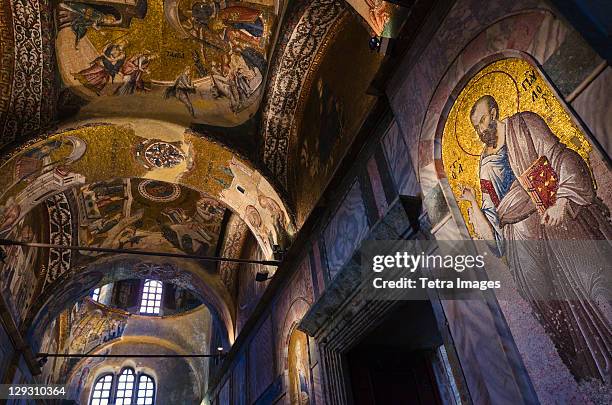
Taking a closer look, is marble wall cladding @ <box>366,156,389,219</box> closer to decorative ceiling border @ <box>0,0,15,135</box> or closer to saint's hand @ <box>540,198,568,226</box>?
saint's hand @ <box>540,198,568,226</box>

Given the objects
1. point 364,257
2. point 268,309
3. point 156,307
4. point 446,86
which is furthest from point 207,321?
point 446,86

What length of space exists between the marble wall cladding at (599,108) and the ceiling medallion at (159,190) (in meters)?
9.66

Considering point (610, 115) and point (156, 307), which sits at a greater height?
point (156, 307)

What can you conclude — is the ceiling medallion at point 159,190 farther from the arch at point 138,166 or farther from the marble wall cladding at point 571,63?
the marble wall cladding at point 571,63

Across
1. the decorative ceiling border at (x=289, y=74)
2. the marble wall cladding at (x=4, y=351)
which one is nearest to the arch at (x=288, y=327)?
the decorative ceiling border at (x=289, y=74)

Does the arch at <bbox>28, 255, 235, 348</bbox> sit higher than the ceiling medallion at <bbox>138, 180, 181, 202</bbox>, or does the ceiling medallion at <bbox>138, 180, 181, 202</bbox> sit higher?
the ceiling medallion at <bbox>138, 180, 181, 202</bbox>

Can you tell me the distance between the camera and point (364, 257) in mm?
4520

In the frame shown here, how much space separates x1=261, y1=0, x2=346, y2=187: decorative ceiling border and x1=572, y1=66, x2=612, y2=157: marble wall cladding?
4.50 metres

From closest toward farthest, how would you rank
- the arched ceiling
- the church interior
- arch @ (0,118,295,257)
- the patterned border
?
the church interior < arch @ (0,118,295,257) < the arched ceiling < the patterned border

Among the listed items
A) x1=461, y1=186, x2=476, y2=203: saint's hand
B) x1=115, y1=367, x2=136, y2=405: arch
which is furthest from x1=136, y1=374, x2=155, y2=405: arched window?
x1=461, y1=186, x2=476, y2=203: saint's hand

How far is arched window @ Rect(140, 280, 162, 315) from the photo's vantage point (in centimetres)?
2012

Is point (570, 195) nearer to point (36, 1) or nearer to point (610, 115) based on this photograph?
point (610, 115)

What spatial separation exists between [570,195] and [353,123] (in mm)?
3578

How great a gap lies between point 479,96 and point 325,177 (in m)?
3.46
